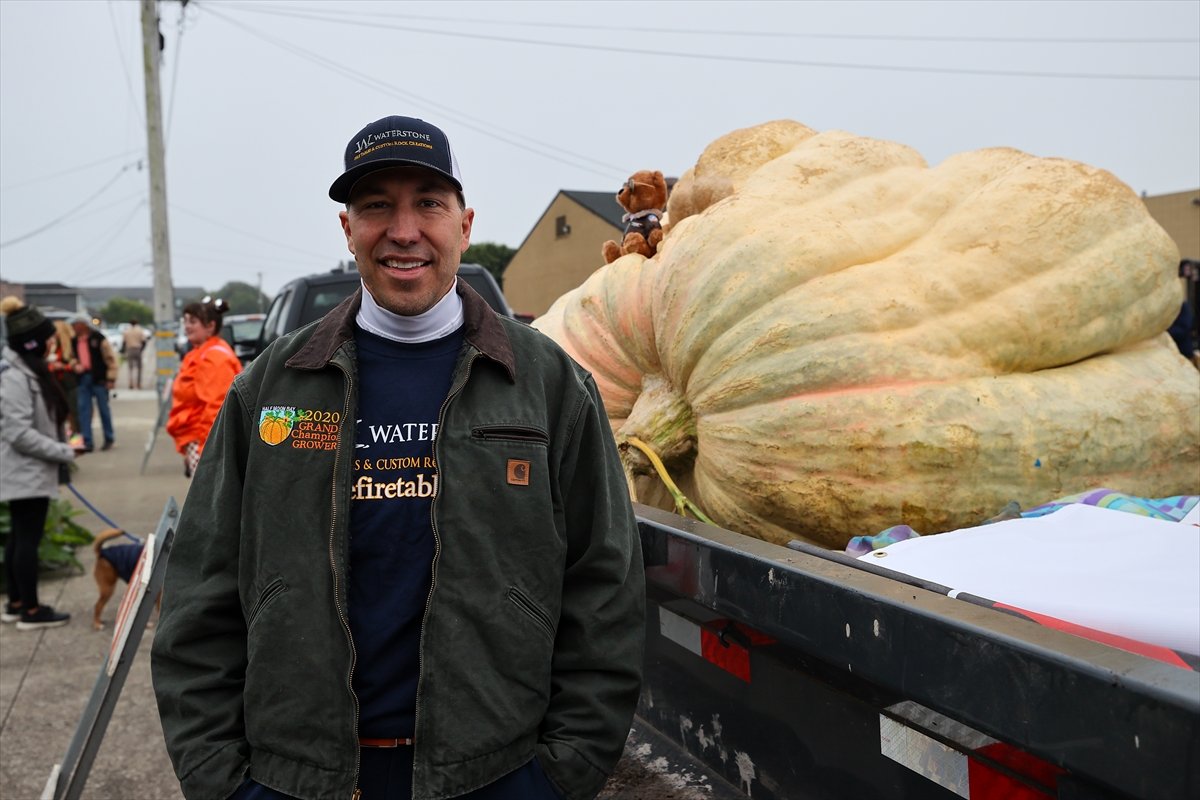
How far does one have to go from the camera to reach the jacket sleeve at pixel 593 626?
1.66 metres

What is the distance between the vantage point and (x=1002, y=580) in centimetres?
168

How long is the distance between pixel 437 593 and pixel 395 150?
2.46 ft

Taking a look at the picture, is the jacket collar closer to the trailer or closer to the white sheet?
the trailer

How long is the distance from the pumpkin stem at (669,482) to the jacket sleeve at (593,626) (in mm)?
909

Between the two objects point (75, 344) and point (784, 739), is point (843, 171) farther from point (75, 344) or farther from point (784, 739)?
point (75, 344)

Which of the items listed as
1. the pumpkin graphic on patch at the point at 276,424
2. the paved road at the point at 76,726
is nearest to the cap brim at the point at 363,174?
the pumpkin graphic on patch at the point at 276,424

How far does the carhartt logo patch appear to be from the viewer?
66.0 inches

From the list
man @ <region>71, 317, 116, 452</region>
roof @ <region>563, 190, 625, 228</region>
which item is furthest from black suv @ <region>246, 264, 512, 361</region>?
roof @ <region>563, 190, 625, 228</region>

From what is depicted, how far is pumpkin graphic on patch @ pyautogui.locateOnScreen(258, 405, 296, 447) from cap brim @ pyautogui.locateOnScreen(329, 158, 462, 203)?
15.5 inches

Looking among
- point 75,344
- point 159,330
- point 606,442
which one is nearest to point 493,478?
point 606,442

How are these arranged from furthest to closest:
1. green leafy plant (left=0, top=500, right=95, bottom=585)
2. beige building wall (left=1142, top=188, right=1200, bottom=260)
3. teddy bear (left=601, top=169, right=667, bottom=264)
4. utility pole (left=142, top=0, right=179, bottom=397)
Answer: utility pole (left=142, top=0, right=179, bottom=397) < beige building wall (left=1142, top=188, right=1200, bottom=260) < green leafy plant (left=0, top=500, right=95, bottom=585) < teddy bear (left=601, top=169, right=667, bottom=264)

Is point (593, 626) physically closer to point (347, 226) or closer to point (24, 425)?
point (347, 226)

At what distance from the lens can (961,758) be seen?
1501 mm

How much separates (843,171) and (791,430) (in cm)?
89
